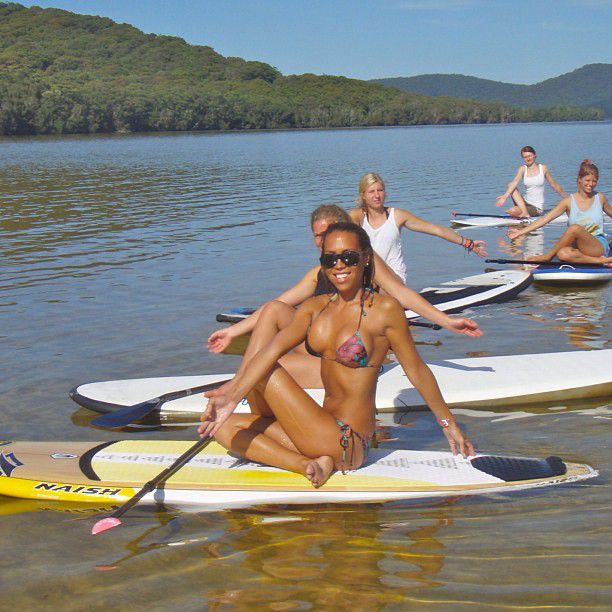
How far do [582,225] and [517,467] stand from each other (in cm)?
773

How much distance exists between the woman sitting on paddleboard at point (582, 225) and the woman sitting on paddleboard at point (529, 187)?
5.53 meters

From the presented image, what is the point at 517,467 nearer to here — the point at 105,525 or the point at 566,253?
the point at 105,525

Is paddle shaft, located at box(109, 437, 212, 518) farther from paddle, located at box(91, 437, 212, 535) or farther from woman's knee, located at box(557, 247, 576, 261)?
woman's knee, located at box(557, 247, 576, 261)

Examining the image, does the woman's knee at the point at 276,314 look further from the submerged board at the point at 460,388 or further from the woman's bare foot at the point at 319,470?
the submerged board at the point at 460,388

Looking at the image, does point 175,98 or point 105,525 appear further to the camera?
point 175,98

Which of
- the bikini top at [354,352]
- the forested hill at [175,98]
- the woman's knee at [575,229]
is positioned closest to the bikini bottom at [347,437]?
the bikini top at [354,352]

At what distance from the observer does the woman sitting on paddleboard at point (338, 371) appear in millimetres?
4773

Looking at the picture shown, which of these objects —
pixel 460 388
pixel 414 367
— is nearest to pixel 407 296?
pixel 460 388

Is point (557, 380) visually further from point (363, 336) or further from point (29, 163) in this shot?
point (29, 163)

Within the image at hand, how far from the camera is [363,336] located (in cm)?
481

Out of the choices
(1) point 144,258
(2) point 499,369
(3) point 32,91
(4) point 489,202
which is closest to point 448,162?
(4) point 489,202

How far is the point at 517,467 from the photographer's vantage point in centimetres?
539

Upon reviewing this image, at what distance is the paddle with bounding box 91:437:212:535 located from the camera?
4676 millimetres

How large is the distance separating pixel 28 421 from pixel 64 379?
49.3 inches
